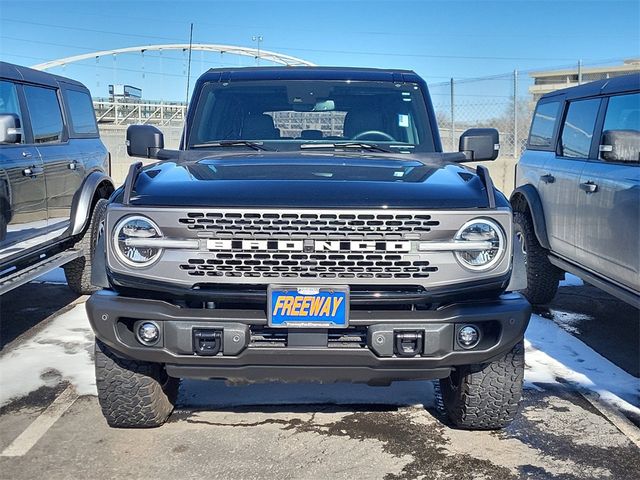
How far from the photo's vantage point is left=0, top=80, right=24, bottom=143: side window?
5211 millimetres

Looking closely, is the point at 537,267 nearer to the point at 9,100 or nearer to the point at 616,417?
the point at 616,417

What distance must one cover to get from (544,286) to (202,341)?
4.17 metres

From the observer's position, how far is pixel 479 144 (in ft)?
13.5

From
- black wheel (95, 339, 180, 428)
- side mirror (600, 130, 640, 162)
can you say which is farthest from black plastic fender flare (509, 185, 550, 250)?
black wheel (95, 339, 180, 428)

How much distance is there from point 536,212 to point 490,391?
10.1ft

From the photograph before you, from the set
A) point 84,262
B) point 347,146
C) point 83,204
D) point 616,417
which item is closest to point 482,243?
point 347,146

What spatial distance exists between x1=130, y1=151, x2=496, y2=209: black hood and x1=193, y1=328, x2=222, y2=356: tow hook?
1.71 ft

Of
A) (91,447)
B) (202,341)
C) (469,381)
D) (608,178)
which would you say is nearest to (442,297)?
(469,381)

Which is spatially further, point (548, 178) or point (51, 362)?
point (548, 178)

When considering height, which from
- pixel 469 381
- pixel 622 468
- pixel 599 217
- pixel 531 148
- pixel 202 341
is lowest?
pixel 622 468

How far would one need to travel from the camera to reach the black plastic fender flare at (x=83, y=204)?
6066 millimetres

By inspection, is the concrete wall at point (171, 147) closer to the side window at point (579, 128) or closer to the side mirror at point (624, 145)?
the side window at point (579, 128)

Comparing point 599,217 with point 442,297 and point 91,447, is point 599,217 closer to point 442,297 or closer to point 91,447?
point 442,297

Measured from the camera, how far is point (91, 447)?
3350 mm
